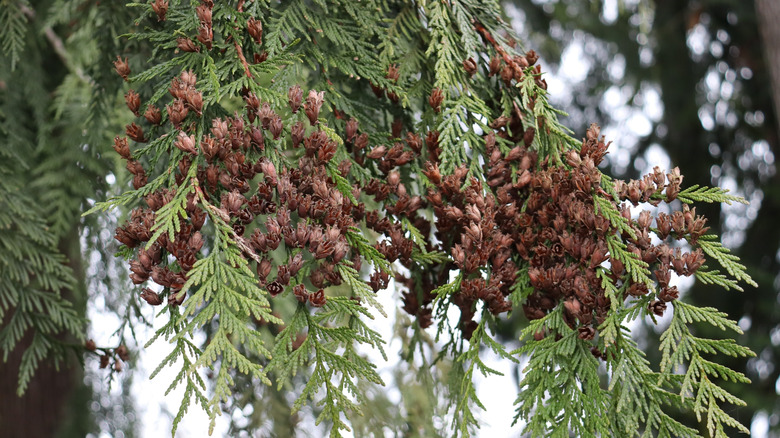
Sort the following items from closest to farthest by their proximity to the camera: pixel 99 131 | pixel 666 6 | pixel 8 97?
1. pixel 99 131
2. pixel 8 97
3. pixel 666 6

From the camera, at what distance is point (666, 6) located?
5441 millimetres

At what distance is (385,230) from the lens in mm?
1191

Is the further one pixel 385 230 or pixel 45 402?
pixel 45 402

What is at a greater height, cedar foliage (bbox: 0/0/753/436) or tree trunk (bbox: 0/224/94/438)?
tree trunk (bbox: 0/224/94/438)

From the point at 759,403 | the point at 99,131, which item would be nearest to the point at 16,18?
the point at 99,131

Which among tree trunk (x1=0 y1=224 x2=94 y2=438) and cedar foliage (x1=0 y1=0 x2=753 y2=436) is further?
tree trunk (x1=0 y1=224 x2=94 y2=438)

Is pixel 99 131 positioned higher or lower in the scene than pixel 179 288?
higher

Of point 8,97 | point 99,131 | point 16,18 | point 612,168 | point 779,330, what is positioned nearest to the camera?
point 16,18

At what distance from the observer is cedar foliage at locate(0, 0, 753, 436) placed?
1014 mm

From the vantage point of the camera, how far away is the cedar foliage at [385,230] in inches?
39.9

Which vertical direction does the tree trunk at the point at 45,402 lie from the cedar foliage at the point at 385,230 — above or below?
above

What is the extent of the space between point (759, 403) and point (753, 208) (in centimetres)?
159

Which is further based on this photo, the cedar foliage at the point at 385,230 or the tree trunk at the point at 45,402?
the tree trunk at the point at 45,402

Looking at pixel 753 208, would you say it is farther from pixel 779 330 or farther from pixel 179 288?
pixel 179 288
